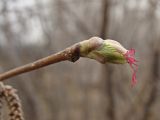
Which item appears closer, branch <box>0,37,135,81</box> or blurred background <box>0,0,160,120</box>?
branch <box>0,37,135,81</box>

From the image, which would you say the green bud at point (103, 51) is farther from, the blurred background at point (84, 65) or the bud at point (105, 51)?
the blurred background at point (84, 65)

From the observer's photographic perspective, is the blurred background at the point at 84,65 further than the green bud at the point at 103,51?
Yes

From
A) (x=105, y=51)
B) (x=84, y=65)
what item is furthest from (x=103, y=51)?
(x=84, y=65)

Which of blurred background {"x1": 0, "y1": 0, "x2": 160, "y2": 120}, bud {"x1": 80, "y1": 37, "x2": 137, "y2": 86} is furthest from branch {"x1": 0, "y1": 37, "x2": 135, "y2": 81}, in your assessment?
blurred background {"x1": 0, "y1": 0, "x2": 160, "y2": 120}

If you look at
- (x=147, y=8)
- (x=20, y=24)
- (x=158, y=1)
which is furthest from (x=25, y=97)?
(x=158, y=1)

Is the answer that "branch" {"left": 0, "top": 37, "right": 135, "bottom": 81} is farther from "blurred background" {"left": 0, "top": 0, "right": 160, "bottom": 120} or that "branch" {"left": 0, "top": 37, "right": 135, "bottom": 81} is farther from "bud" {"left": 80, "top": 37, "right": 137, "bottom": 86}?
"blurred background" {"left": 0, "top": 0, "right": 160, "bottom": 120}

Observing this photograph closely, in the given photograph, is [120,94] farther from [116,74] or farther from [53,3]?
[53,3]

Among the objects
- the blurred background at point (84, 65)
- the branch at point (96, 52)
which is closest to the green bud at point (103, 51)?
the branch at point (96, 52)

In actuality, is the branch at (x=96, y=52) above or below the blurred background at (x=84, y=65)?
below
